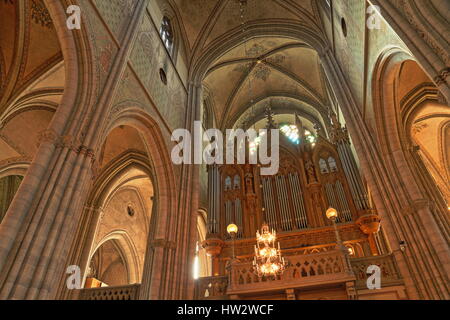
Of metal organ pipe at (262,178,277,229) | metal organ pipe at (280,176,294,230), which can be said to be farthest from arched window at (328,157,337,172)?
metal organ pipe at (262,178,277,229)

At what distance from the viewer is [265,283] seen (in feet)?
26.9

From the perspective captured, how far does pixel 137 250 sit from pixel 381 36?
15576mm

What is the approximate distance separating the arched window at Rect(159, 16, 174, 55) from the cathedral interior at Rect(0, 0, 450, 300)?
3.5 inches

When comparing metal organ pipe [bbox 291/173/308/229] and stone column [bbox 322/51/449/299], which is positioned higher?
metal organ pipe [bbox 291/173/308/229]

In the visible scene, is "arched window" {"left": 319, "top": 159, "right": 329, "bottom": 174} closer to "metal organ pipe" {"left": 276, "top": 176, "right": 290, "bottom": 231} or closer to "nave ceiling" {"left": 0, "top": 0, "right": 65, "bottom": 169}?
"metal organ pipe" {"left": 276, "top": 176, "right": 290, "bottom": 231}

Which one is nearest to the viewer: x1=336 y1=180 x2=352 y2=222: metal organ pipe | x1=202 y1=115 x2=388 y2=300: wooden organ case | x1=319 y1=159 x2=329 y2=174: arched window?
x1=202 y1=115 x2=388 y2=300: wooden organ case

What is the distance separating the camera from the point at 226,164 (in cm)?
1438

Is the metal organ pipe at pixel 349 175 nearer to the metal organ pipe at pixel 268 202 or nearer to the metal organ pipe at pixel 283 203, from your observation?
the metal organ pipe at pixel 283 203

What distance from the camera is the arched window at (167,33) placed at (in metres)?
12.9

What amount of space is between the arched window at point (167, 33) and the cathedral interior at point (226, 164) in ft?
0.29

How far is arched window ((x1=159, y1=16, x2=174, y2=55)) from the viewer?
12928 mm

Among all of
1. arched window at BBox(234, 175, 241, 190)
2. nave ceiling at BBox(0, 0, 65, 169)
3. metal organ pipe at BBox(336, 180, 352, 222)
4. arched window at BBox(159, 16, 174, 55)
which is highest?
arched window at BBox(159, 16, 174, 55)

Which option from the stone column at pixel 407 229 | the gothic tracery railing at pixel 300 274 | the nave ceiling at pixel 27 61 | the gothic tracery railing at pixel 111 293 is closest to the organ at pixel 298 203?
the gothic tracery railing at pixel 300 274
